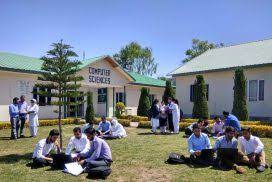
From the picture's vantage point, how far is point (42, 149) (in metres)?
9.89

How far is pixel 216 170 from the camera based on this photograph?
9.15 m

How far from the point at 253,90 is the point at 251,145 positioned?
1511 cm

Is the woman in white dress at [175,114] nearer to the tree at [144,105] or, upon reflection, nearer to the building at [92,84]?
the building at [92,84]

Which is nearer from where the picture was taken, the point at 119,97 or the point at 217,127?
the point at 217,127

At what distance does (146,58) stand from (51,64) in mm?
63122

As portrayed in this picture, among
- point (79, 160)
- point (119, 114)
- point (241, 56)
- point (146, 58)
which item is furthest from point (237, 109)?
point (146, 58)

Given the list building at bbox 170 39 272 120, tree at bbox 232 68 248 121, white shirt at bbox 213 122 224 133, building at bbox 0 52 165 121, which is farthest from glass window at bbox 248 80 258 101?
building at bbox 0 52 165 121

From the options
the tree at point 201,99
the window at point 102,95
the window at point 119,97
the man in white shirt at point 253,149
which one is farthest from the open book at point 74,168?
the window at point 119,97

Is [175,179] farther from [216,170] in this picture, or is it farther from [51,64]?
[51,64]

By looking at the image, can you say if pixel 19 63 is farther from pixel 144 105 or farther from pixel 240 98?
pixel 240 98

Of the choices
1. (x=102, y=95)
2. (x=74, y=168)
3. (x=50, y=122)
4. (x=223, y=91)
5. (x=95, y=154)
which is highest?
(x=223, y=91)

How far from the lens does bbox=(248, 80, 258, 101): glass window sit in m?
23.9

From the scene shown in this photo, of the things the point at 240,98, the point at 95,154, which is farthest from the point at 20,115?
the point at 240,98

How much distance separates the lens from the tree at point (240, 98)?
22203mm
